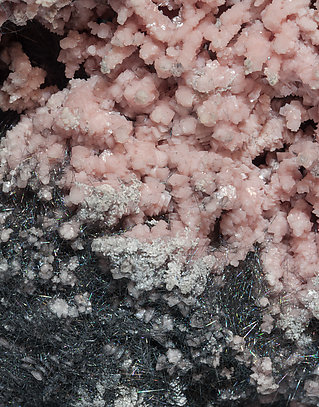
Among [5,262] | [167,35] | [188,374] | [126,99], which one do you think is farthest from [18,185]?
[188,374]

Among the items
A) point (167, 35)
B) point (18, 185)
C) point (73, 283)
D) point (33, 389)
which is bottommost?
point (33, 389)

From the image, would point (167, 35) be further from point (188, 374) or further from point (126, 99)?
point (188, 374)

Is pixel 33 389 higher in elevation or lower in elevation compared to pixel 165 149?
lower

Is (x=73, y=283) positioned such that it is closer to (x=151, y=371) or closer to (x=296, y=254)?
(x=151, y=371)

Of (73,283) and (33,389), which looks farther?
(33,389)
